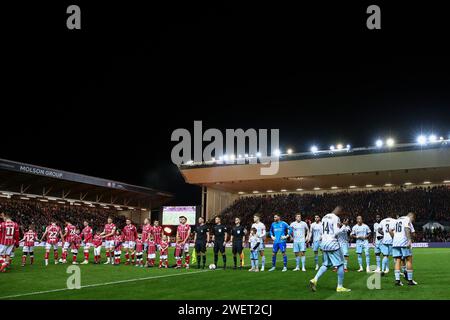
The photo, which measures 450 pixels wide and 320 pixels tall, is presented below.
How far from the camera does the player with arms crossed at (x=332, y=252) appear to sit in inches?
440

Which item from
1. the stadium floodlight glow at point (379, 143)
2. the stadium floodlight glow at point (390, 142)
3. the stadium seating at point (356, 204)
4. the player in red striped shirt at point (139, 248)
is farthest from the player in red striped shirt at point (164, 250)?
the stadium floodlight glow at point (390, 142)

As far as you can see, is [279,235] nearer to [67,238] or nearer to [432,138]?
[67,238]

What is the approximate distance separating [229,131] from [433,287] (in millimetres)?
40579

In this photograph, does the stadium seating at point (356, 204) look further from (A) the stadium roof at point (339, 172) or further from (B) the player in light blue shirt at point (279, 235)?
(B) the player in light blue shirt at point (279, 235)

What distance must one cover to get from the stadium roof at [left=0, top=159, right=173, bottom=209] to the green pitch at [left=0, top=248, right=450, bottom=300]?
94.7 feet

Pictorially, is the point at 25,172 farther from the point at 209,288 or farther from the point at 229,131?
the point at 209,288

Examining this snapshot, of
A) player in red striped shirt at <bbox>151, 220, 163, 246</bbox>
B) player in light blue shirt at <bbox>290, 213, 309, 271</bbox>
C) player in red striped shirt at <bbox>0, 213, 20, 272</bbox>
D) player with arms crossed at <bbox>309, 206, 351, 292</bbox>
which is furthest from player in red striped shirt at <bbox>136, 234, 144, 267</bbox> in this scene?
player with arms crossed at <bbox>309, 206, 351, 292</bbox>

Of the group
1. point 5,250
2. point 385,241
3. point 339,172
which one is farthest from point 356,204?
point 5,250

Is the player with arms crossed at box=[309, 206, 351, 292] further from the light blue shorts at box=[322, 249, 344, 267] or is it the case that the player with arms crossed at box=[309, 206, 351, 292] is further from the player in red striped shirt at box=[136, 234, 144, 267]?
the player in red striped shirt at box=[136, 234, 144, 267]

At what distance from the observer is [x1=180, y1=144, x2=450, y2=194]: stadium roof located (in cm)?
4503

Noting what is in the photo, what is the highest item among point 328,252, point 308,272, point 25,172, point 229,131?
point 229,131

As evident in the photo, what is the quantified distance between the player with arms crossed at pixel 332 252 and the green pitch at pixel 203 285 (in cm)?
36
